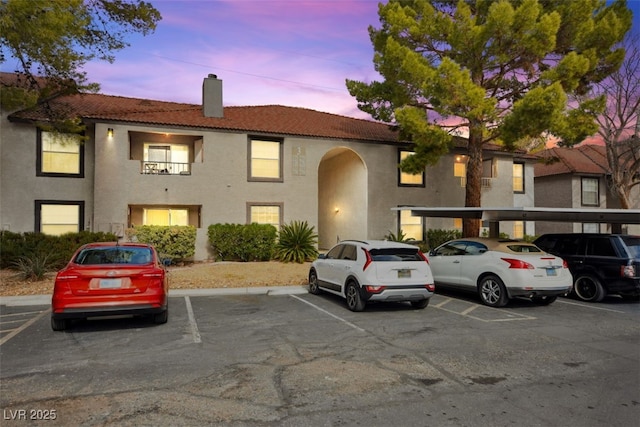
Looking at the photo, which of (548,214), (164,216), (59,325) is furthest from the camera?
(164,216)

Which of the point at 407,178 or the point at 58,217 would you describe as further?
the point at 407,178

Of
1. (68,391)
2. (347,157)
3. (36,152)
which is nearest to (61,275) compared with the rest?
(68,391)

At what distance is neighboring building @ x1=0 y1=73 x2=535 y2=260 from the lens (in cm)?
1655

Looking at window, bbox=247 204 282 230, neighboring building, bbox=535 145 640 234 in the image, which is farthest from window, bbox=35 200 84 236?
neighboring building, bbox=535 145 640 234

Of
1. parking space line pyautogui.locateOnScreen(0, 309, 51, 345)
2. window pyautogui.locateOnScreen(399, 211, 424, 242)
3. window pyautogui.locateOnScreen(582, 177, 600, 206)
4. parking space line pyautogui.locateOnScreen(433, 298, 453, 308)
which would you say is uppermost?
window pyautogui.locateOnScreen(582, 177, 600, 206)

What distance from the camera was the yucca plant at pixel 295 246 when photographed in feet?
55.3

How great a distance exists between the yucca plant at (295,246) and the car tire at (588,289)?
9461 mm

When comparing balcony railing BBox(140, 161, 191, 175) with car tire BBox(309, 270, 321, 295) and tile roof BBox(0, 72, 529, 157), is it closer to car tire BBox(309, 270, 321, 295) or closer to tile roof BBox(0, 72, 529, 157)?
tile roof BBox(0, 72, 529, 157)

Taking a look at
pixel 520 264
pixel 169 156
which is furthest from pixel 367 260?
pixel 169 156

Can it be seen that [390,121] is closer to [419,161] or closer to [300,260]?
[419,161]

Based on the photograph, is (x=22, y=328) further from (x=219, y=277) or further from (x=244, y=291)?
(x=219, y=277)

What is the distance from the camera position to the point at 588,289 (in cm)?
1094

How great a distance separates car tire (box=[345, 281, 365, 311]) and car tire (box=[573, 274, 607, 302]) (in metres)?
6.38

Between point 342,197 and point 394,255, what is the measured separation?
1383 centimetres
